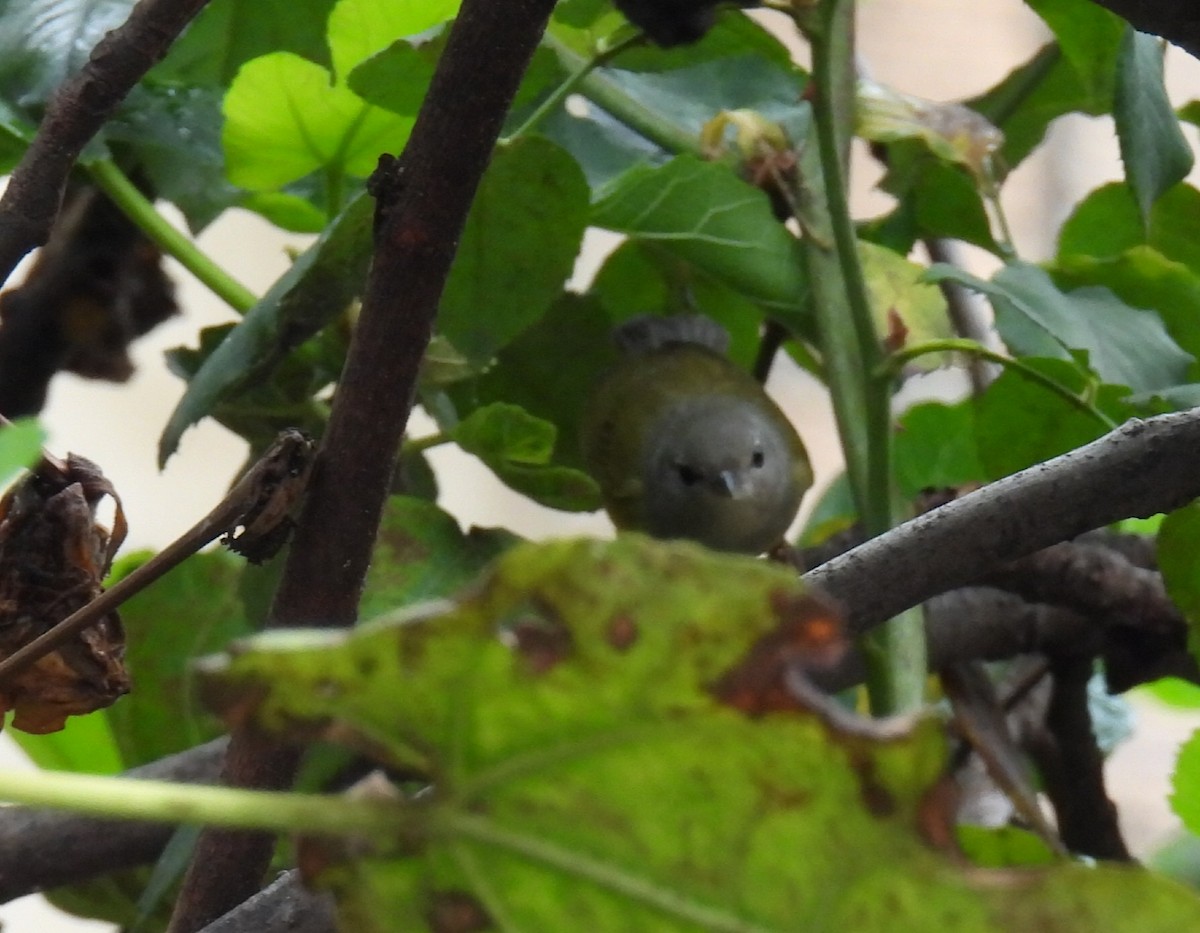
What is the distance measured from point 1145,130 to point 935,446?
341 mm

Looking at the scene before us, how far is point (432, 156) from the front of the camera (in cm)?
37

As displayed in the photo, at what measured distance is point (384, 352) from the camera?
376mm

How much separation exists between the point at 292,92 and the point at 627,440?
0.41m

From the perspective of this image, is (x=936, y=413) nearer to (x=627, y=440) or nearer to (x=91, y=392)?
(x=627, y=440)

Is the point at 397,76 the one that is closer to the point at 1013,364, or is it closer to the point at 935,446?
the point at 1013,364

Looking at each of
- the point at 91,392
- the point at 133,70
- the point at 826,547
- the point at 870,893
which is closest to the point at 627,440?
the point at 826,547

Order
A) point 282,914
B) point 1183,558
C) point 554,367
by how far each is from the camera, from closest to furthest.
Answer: point 282,914
point 1183,558
point 554,367

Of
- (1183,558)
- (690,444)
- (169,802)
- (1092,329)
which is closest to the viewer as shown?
(169,802)

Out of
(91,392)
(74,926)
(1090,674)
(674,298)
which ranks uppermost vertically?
(674,298)

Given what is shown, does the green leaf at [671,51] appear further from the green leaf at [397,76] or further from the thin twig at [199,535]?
the thin twig at [199,535]

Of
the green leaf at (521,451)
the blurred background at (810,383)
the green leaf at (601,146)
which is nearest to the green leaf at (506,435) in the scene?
the green leaf at (521,451)

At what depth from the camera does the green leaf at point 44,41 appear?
0.57 metres

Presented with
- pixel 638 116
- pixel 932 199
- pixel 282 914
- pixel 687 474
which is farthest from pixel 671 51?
pixel 282 914

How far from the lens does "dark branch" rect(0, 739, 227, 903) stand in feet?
1.71
